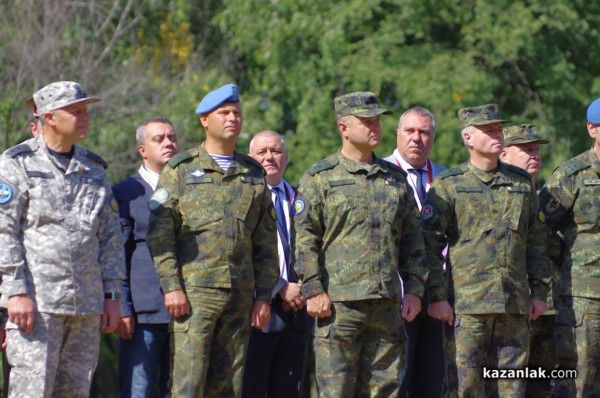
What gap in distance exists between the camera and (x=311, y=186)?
7.69 meters

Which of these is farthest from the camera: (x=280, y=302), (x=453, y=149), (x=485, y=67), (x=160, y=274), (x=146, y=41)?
(x=146, y=41)

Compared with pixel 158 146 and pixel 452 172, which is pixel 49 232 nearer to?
pixel 158 146

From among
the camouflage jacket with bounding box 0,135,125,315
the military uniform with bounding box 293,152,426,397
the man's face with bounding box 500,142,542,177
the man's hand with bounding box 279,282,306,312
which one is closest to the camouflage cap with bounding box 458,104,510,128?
the military uniform with bounding box 293,152,426,397

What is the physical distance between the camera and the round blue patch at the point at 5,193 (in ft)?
A: 22.1

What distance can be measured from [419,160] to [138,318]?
2.40 metres

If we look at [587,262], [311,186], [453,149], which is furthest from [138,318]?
[453,149]

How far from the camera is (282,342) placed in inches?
331

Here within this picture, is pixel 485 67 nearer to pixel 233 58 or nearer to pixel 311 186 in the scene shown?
pixel 233 58

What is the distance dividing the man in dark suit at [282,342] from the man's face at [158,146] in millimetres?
897

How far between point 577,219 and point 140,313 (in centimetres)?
304

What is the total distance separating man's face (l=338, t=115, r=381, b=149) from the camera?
7.77 m

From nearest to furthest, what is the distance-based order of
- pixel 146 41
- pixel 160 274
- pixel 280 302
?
pixel 160 274
pixel 280 302
pixel 146 41

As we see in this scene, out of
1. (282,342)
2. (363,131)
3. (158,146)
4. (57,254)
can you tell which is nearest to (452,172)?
(363,131)

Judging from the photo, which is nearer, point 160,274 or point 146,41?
point 160,274
